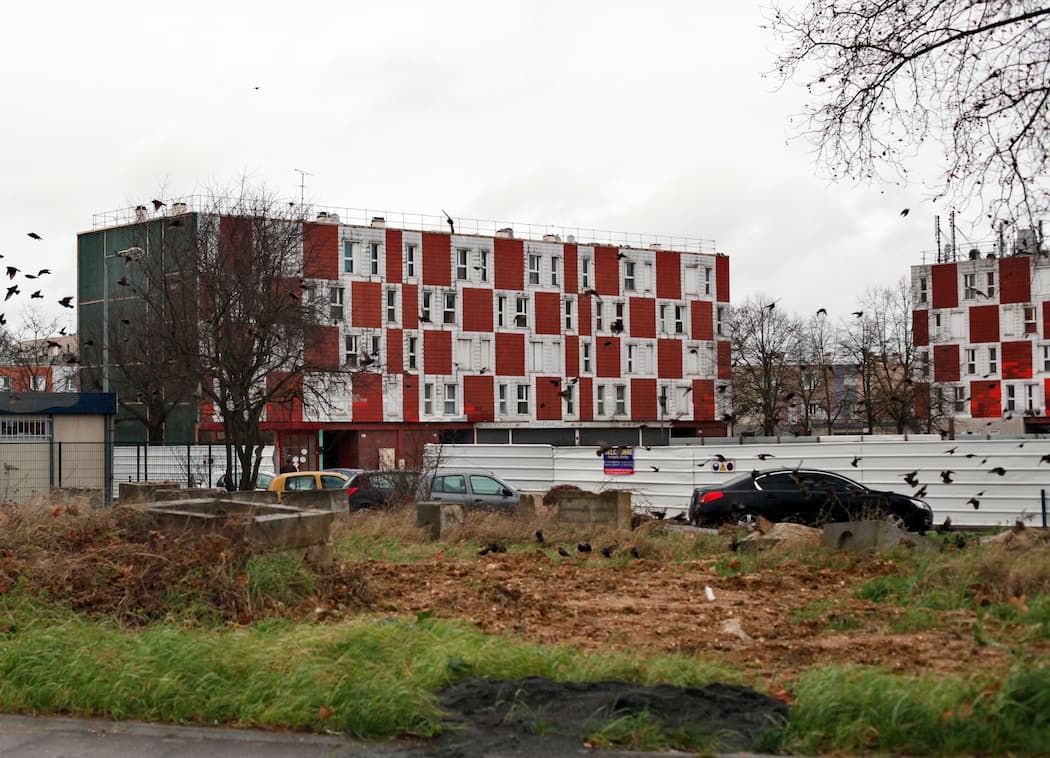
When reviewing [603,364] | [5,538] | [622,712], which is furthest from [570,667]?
[603,364]

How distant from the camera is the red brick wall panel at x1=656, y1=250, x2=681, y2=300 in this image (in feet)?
231

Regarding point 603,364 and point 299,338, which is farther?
point 603,364

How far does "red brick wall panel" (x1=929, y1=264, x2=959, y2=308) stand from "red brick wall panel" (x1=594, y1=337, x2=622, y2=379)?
20.4 m

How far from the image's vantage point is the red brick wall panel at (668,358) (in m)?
70.4

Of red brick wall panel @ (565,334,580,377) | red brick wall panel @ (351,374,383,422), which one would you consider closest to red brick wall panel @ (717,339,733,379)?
red brick wall panel @ (565,334,580,377)

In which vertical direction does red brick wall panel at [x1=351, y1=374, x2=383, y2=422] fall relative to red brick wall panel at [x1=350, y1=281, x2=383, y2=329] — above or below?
below

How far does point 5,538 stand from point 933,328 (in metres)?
68.1

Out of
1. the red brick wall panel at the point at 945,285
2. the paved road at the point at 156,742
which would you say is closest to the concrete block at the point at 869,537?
the paved road at the point at 156,742

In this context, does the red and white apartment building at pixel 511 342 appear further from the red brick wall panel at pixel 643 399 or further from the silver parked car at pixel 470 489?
the silver parked car at pixel 470 489

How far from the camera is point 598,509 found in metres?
20.6

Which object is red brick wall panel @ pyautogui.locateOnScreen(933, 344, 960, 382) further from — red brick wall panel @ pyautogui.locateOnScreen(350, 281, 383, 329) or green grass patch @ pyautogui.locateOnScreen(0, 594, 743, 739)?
green grass patch @ pyautogui.locateOnScreen(0, 594, 743, 739)

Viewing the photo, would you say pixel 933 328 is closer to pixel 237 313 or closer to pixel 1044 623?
pixel 237 313

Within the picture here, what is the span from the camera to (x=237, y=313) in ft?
119

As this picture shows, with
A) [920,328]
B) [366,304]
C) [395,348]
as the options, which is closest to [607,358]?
[395,348]
